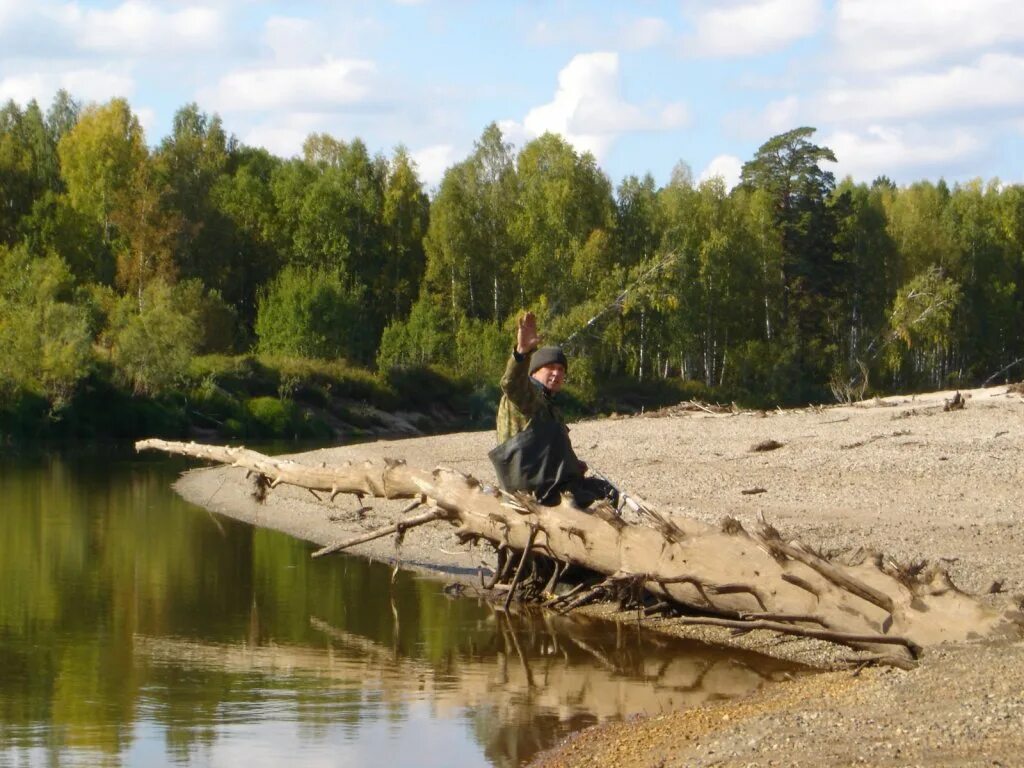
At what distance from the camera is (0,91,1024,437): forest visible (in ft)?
204

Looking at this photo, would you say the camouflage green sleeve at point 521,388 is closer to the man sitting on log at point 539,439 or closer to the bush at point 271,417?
the man sitting on log at point 539,439

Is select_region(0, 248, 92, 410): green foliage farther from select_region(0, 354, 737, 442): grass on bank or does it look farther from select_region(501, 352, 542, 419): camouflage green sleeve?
select_region(501, 352, 542, 419): camouflage green sleeve

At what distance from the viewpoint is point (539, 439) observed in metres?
12.3

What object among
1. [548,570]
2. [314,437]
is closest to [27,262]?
[314,437]

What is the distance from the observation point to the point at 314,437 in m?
50.5

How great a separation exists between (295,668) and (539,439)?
2.73m

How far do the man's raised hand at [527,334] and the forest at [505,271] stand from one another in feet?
142

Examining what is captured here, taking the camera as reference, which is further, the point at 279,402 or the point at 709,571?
the point at 279,402

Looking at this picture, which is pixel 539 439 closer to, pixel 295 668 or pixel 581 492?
pixel 581 492

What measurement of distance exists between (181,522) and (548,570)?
10.2m

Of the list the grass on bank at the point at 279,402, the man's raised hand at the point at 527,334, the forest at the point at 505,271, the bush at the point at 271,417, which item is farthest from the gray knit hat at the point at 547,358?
the forest at the point at 505,271

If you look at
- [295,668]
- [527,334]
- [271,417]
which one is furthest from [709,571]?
[271,417]

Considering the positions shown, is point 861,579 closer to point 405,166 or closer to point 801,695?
point 801,695

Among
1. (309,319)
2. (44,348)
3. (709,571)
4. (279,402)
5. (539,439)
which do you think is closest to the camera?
(709,571)
